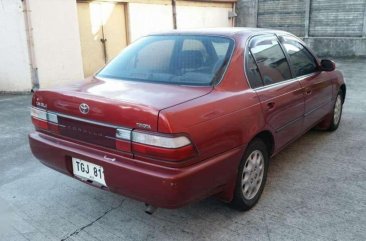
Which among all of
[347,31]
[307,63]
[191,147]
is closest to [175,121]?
[191,147]

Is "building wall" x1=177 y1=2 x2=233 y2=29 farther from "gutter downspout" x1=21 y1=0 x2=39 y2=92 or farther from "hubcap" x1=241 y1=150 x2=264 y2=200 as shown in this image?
"hubcap" x1=241 y1=150 x2=264 y2=200

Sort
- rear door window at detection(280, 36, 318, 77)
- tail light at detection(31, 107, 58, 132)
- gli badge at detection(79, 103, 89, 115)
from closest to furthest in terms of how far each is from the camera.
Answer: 1. gli badge at detection(79, 103, 89, 115)
2. tail light at detection(31, 107, 58, 132)
3. rear door window at detection(280, 36, 318, 77)

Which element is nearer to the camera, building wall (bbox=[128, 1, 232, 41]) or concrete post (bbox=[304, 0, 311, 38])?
building wall (bbox=[128, 1, 232, 41])

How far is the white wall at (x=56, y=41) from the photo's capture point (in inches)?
315

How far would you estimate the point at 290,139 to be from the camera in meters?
3.77

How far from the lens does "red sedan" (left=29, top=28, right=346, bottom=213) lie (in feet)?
7.93

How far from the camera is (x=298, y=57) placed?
13.6ft

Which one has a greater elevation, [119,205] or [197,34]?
[197,34]

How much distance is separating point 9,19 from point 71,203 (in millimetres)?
5910

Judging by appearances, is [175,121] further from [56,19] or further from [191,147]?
[56,19]

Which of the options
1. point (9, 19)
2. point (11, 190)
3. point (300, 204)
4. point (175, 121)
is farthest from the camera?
point (9, 19)

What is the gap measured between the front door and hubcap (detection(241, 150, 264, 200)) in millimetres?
6951

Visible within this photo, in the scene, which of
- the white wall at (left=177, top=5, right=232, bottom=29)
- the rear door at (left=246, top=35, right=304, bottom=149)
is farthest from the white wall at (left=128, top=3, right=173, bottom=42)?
the rear door at (left=246, top=35, right=304, bottom=149)

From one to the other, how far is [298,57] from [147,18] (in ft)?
26.1
